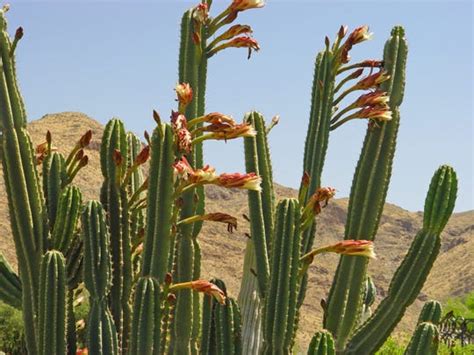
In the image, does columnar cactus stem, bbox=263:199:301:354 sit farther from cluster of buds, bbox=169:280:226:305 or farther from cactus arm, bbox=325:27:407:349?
cactus arm, bbox=325:27:407:349

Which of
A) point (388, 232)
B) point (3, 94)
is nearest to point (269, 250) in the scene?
point (3, 94)

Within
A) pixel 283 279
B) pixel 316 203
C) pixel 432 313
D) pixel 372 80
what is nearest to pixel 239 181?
pixel 316 203

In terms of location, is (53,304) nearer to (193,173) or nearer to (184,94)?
(193,173)

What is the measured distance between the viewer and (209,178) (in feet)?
17.0

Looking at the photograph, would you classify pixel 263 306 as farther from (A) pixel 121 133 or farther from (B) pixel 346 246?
(A) pixel 121 133

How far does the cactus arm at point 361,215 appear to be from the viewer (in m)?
6.17

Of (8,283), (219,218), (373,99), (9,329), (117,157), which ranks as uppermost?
(373,99)

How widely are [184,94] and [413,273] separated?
1.87 metres

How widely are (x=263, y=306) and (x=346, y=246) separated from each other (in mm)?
651

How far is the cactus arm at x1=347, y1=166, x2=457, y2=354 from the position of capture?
619cm

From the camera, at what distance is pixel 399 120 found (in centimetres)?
631

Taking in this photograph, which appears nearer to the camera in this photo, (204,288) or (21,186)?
(204,288)

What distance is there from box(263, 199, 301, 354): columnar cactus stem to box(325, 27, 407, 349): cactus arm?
70 centimetres

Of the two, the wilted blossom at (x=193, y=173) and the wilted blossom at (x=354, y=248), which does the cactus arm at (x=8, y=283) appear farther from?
the wilted blossom at (x=354, y=248)
